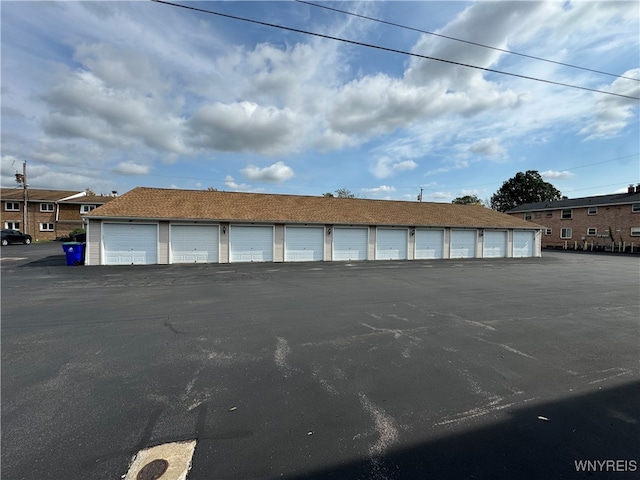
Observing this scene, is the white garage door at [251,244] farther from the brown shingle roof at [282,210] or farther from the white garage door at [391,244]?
the white garage door at [391,244]

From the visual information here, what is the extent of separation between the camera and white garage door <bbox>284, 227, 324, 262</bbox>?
58.5 feet

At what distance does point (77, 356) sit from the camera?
13.5ft

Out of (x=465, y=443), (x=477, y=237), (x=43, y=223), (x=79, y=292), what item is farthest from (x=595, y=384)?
(x=43, y=223)

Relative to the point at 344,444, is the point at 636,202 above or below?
above

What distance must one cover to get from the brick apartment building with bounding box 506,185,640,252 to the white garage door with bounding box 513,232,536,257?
704 cm

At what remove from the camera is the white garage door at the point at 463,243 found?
21.6m

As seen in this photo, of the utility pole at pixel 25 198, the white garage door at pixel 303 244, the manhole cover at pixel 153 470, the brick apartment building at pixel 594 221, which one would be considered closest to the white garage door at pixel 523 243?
the brick apartment building at pixel 594 221

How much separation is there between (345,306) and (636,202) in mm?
37710

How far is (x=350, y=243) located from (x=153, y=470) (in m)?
17.3

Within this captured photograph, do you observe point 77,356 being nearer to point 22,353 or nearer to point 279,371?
point 22,353

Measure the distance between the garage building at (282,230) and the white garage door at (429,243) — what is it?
7 cm

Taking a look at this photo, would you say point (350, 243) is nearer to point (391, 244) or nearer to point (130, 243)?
point (391, 244)
